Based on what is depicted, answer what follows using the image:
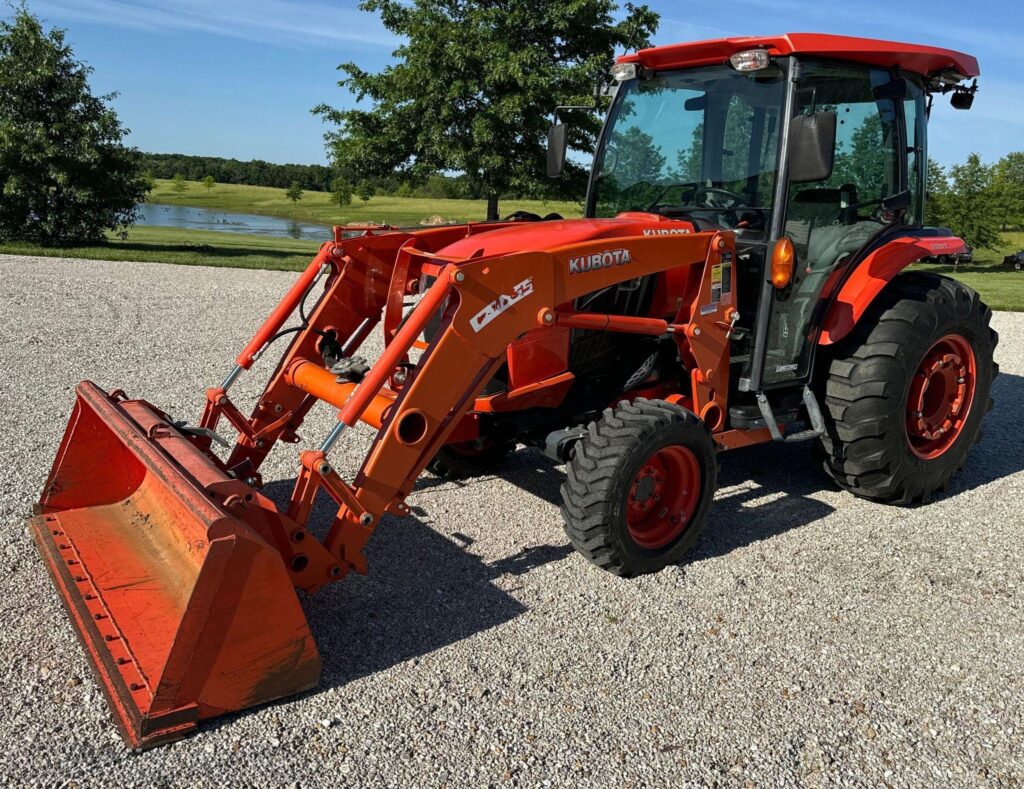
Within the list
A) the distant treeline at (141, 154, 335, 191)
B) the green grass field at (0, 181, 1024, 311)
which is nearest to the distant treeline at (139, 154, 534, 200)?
the distant treeline at (141, 154, 335, 191)

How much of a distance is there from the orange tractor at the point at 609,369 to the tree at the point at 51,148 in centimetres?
1794

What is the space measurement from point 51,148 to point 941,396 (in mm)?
19936

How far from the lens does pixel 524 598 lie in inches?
163

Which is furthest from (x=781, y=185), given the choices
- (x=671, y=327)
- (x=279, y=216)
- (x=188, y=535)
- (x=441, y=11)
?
(x=279, y=216)

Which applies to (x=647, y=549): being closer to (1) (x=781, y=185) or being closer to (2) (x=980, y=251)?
(1) (x=781, y=185)

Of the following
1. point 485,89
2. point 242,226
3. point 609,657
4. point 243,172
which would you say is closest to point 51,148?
point 485,89

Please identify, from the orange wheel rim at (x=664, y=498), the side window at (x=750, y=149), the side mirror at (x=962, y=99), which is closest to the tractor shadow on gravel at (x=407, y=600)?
the orange wheel rim at (x=664, y=498)

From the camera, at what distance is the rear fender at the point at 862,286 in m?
5.06

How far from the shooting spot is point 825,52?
182 inches

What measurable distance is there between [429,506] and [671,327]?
5.84 feet

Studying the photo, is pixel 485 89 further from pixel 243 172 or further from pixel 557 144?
pixel 243 172

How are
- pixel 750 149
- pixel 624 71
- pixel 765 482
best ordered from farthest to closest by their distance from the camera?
pixel 765 482 → pixel 624 71 → pixel 750 149

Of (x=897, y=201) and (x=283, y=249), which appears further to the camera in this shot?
(x=283, y=249)

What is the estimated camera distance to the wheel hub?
552 cm
